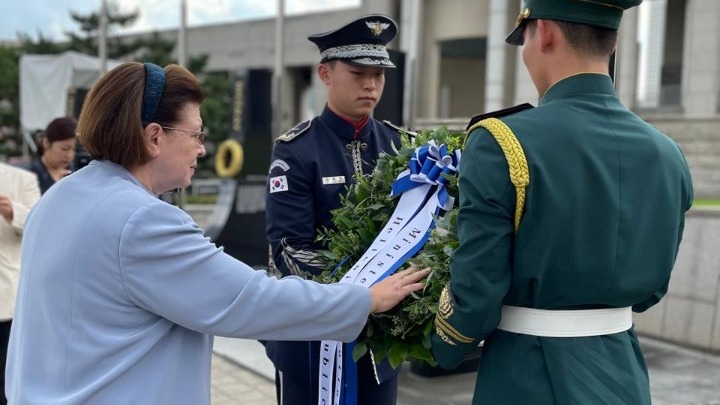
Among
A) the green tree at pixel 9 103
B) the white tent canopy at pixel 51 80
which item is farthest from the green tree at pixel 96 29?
the white tent canopy at pixel 51 80

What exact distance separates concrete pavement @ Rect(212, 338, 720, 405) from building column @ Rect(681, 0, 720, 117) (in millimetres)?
19524

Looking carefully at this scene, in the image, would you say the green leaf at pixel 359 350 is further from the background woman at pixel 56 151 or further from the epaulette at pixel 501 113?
the background woman at pixel 56 151

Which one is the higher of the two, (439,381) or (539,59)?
(539,59)

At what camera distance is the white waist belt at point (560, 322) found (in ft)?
5.39

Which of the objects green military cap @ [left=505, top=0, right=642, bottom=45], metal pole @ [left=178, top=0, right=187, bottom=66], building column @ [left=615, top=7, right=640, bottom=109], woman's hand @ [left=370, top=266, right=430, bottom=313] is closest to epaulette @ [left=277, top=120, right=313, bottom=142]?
woman's hand @ [left=370, top=266, right=430, bottom=313]

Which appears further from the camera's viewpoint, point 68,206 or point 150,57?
point 150,57

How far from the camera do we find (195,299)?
157 cm

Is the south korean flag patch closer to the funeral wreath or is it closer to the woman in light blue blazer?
the funeral wreath

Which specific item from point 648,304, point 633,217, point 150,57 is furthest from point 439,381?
point 150,57

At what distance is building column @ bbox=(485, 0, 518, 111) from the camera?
82.6 feet

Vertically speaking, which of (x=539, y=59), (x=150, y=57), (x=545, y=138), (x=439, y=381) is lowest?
(x=439, y=381)

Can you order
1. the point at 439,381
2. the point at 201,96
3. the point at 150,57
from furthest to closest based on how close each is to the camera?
1. the point at 150,57
2. the point at 439,381
3. the point at 201,96

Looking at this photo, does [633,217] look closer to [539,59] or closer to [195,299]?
[539,59]

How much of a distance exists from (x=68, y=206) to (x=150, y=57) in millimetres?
31591
